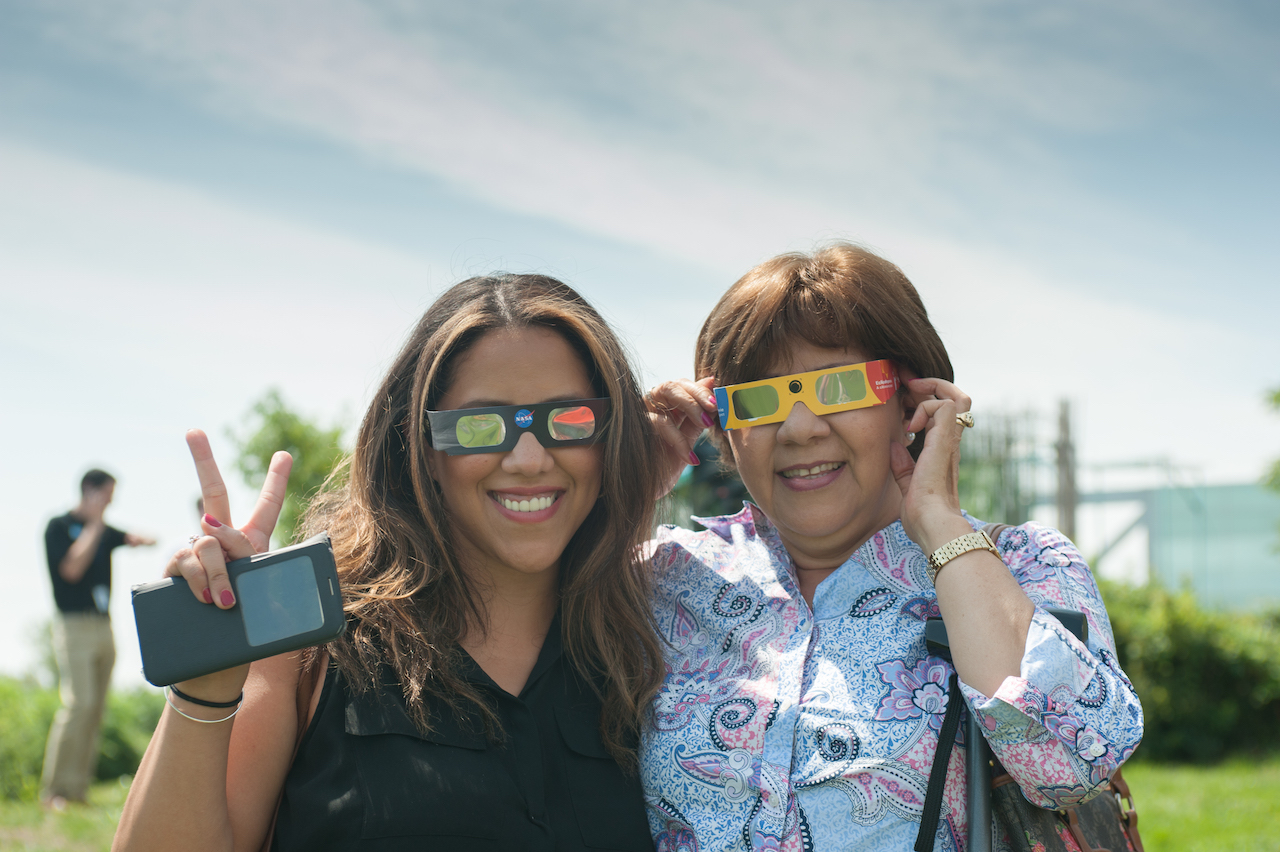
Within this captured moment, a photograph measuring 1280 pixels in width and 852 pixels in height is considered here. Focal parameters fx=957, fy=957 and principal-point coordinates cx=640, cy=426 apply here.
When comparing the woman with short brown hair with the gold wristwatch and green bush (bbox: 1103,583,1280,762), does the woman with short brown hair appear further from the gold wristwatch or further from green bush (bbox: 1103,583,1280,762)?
green bush (bbox: 1103,583,1280,762)

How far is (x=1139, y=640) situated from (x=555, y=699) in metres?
9.52

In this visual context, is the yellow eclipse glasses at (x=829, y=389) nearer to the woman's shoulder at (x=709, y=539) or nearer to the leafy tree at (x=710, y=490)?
the woman's shoulder at (x=709, y=539)

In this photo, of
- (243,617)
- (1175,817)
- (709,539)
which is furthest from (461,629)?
(1175,817)

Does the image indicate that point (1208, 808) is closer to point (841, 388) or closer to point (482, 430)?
point (841, 388)

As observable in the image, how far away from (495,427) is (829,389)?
2.97 feet

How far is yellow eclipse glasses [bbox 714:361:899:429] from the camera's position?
2.60 metres

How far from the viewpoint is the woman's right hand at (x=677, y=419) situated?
295 cm

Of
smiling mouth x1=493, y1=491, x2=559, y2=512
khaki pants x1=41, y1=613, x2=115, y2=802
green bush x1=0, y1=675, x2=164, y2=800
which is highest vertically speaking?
smiling mouth x1=493, y1=491, x2=559, y2=512

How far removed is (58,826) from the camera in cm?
701

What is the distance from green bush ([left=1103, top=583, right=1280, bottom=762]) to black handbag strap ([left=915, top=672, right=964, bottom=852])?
901 cm

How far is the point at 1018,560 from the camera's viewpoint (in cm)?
243

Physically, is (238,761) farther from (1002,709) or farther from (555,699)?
(1002,709)

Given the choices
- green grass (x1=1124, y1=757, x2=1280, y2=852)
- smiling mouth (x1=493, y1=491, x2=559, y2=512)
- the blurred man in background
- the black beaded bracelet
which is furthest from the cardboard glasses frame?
the blurred man in background

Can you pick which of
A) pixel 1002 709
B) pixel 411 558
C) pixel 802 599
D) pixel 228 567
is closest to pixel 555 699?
pixel 411 558
